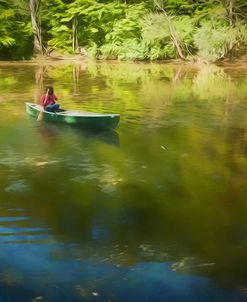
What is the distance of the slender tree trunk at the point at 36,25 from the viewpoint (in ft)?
128

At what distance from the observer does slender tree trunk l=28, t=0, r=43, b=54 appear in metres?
39.0

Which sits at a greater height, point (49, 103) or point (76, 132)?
point (49, 103)

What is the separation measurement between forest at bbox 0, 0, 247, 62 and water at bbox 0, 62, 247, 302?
18.5m

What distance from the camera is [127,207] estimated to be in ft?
25.4

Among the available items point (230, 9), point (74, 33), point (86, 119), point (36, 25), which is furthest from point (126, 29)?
point (86, 119)

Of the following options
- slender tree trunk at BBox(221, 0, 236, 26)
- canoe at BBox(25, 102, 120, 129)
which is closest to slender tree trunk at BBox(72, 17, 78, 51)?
slender tree trunk at BBox(221, 0, 236, 26)

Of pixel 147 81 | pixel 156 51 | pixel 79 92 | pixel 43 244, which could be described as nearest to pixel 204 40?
pixel 156 51

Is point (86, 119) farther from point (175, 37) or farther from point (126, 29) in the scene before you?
point (126, 29)

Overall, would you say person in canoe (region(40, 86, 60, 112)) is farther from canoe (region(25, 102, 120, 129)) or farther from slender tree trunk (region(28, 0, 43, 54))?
slender tree trunk (region(28, 0, 43, 54))

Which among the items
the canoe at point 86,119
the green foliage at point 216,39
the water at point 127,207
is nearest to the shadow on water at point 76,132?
the water at point 127,207

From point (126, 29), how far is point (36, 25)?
303 inches

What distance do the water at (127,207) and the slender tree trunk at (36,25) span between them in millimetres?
24186

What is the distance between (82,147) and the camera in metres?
11.5

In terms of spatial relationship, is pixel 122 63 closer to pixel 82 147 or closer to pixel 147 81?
pixel 147 81
